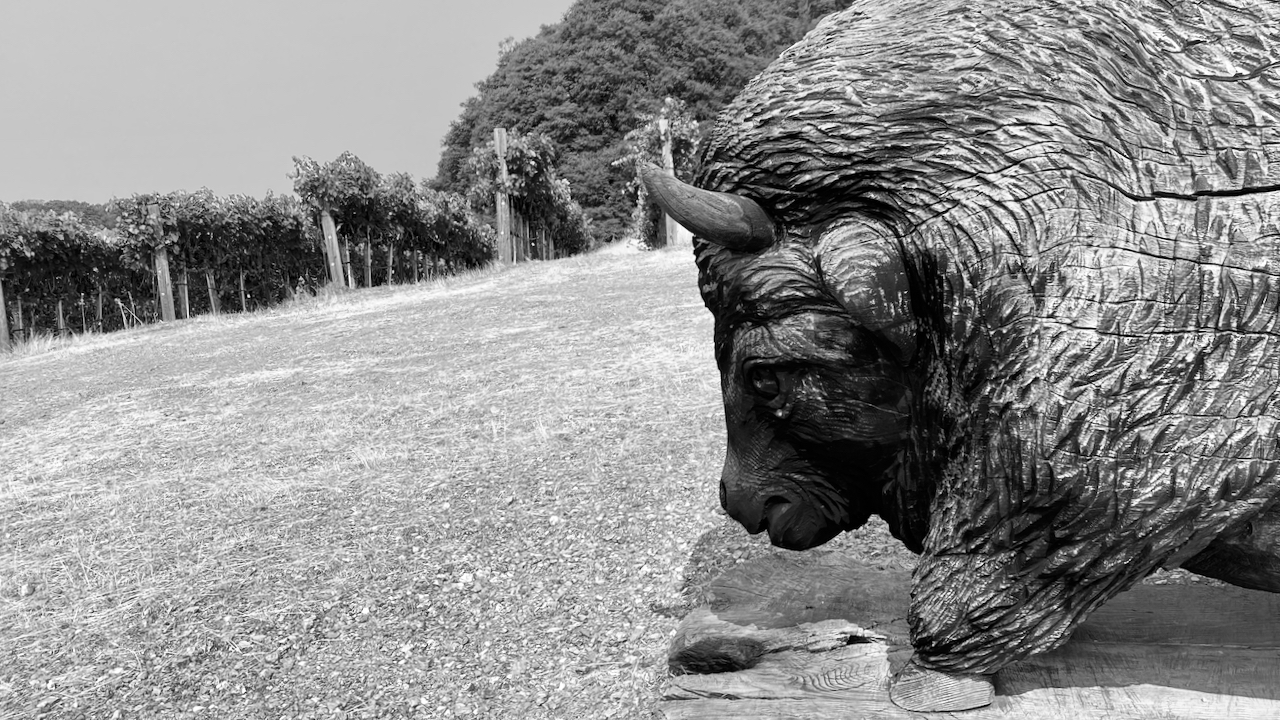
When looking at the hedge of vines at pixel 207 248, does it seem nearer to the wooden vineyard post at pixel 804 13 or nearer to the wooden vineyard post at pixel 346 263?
the wooden vineyard post at pixel 346 263

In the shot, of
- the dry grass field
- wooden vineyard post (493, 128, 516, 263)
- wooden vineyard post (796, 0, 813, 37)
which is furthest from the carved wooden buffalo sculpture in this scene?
wooden vineyard post (796, 0, 813, 37)


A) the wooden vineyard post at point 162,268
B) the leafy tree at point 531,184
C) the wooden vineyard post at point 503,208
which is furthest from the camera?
the leafy tree at point 531,184

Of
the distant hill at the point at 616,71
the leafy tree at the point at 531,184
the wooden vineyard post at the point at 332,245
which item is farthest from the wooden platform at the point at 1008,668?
the distant hill at the point at 616,71

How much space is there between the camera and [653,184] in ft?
6.02

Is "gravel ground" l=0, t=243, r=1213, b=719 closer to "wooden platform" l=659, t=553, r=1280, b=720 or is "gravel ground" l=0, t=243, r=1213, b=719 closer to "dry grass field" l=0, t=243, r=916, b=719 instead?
"dry grass field" l=0, t=243, r=916, b=719

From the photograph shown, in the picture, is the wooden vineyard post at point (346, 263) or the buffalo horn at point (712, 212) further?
the wooden vineyard post at point (346, 263)

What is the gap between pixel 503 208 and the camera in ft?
75.3

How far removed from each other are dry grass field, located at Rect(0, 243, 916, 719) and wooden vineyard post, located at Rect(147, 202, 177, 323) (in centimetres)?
715

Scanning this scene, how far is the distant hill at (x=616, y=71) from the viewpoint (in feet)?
150

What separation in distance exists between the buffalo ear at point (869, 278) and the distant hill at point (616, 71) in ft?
137

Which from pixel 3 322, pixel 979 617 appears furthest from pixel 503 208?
pixel 979 617

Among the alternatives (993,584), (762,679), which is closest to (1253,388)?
(993,584)

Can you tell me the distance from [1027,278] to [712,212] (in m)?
0.63

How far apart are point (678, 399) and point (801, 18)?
46.4 meters
